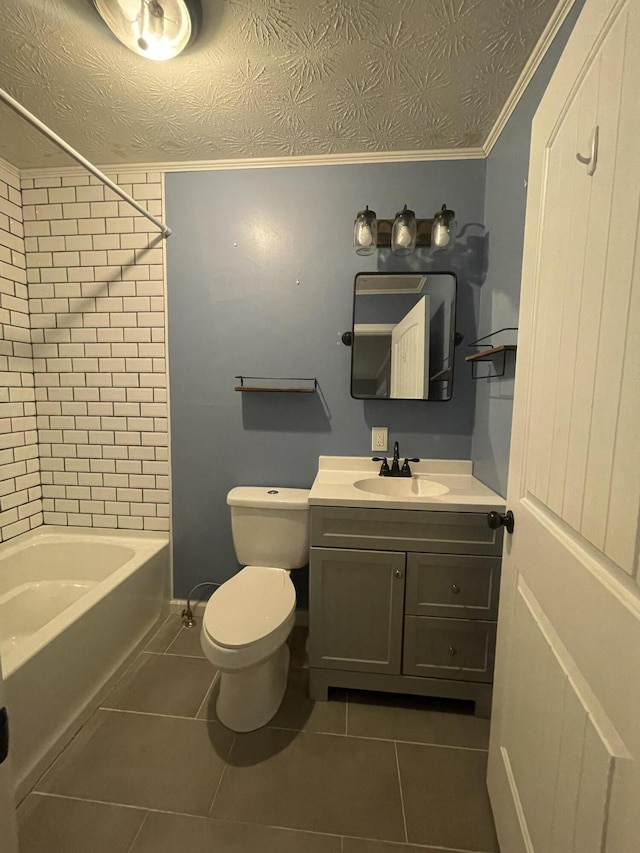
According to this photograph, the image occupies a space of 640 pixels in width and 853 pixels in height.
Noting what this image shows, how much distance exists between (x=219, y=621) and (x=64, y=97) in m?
2.14

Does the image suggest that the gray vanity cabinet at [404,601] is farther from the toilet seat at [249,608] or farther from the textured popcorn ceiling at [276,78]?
the textured popcorn ceiling at [276,78]

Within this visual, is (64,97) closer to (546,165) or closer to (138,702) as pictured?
(546,165)

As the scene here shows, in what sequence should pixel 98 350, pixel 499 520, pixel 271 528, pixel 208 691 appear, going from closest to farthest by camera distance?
pixel 499 520
pixel 208 691
pixel 271 528
pixel 98 350

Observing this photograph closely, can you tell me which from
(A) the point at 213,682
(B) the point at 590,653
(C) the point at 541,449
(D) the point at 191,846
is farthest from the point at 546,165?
(A) the point at 213,682

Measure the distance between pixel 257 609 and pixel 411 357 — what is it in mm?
1344

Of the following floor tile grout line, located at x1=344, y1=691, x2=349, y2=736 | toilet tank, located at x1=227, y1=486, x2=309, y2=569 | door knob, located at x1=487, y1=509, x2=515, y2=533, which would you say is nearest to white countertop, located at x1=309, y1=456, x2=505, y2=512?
toilet tank, located at x1=227, y1=486, x2=309, y2=569

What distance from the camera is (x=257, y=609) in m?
1.40

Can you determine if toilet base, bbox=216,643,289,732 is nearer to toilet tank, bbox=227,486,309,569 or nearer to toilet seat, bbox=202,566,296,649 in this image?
toilet seat, bbox=202,566,296,649

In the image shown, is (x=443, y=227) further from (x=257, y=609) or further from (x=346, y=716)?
(x=346, y=716)

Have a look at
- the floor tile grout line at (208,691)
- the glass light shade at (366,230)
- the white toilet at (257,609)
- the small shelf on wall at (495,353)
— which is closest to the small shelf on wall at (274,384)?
the white toilet at (257,609)

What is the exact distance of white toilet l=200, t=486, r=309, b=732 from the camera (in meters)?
1.25

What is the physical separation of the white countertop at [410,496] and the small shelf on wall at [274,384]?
396 millimetres

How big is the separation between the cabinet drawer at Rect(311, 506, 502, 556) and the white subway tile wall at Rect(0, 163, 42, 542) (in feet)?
5.59

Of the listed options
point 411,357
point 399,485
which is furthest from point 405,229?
point 399,485
